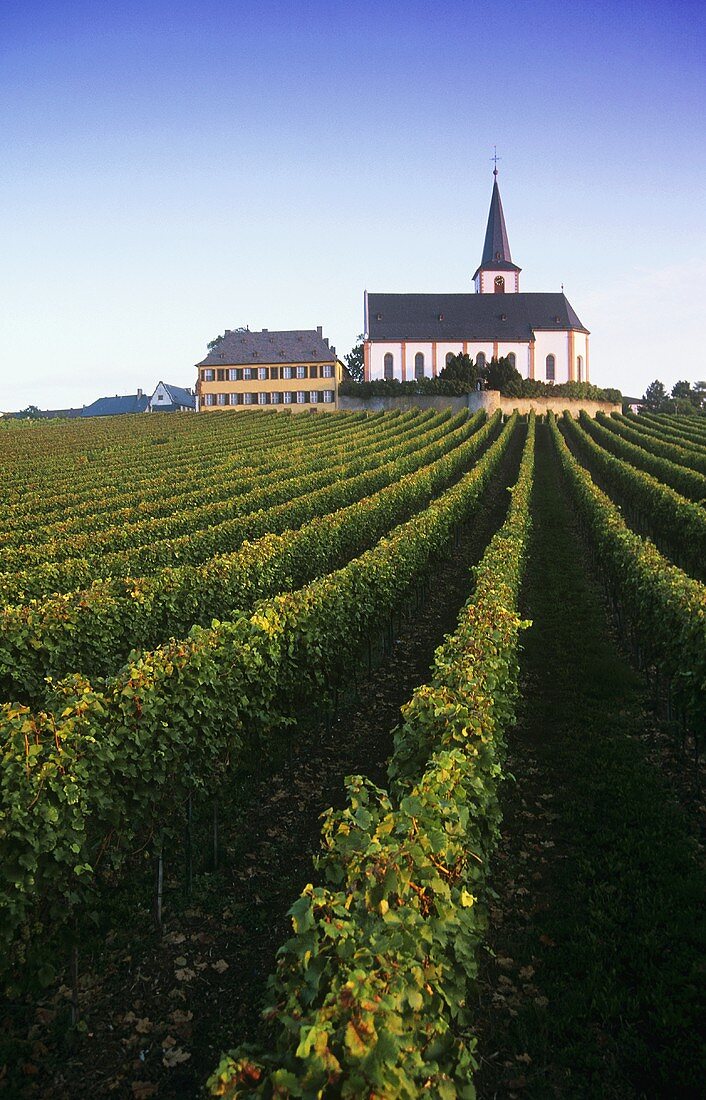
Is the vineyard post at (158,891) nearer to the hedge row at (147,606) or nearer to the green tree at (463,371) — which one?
the hedge row at (147,606)

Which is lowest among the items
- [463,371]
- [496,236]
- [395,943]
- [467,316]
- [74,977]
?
[74,977]

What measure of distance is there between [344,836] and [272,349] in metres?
87.6

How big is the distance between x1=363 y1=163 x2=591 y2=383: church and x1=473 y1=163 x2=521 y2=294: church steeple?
10256 millimetres

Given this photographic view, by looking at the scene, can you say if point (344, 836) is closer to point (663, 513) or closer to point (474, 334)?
point (663, 513)

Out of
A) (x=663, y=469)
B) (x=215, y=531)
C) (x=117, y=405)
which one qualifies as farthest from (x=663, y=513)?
(x=117, y=405)

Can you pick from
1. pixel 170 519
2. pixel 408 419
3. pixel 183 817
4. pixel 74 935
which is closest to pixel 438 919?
pixel 74 935

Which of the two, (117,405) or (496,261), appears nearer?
(496,261)

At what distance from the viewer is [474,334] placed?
3644 inches

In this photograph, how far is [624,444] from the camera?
157 ft

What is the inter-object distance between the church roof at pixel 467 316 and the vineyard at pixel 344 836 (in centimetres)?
7948

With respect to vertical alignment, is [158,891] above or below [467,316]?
below

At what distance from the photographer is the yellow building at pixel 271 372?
86.2 m

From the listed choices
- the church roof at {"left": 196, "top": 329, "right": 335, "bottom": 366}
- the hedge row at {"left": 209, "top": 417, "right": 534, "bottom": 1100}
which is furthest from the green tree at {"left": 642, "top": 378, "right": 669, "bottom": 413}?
the hedge row at {"left": 209, "top": 417, "right": 534, "bottom": 1100}

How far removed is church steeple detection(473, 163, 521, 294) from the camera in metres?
106
